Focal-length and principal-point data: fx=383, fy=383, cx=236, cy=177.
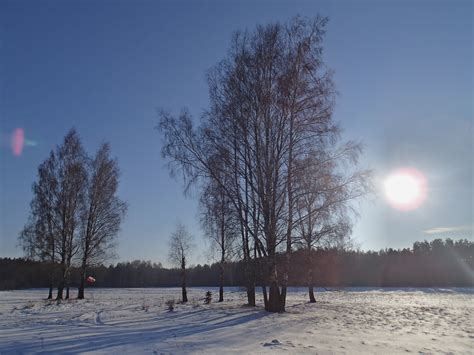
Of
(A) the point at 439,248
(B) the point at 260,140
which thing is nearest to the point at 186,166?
(B) the point at 260,140

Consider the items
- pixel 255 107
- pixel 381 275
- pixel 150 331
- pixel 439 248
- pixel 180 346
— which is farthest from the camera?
pixel 439 248

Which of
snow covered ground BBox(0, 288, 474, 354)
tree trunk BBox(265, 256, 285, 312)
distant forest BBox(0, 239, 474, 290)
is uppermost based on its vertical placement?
distant forest BBox(0, 239, 474, 290)

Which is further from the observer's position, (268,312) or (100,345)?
(268,312)

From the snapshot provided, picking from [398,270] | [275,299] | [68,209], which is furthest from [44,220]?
[398,270]

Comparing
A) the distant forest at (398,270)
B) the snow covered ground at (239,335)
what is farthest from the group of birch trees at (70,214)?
the distant forest at (398,270)

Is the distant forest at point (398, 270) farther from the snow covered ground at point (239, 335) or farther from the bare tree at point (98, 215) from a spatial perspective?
the snow covered ground at point (239, 335)

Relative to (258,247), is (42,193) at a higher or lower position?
higher

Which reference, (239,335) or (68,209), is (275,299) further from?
(68,209)

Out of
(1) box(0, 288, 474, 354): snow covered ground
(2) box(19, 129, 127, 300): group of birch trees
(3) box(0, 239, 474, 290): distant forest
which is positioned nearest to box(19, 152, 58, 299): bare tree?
(2) box(19, 129, 127, 300): group of birch trees

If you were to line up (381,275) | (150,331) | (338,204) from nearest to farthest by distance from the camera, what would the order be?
→ 1. (150,331)
2. (338,204)
3. (381,275)

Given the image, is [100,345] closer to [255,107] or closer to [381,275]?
[255,107]

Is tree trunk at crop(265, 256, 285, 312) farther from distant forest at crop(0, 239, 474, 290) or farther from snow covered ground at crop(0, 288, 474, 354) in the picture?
distant forest at crop(0, 239, 474, 290)

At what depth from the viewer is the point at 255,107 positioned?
51.5ft

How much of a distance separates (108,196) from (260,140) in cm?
1660
